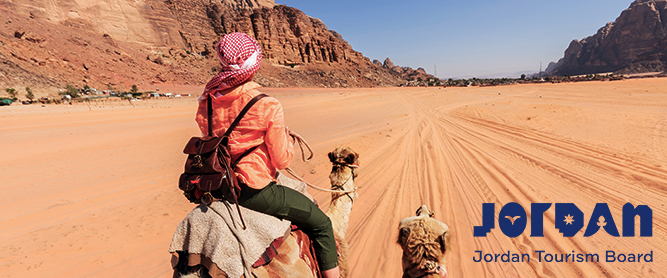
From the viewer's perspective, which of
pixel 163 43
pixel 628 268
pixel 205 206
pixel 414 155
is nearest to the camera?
pixel 205 206

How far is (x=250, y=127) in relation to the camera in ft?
6.11

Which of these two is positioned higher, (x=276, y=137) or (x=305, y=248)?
(x=276, y=137)

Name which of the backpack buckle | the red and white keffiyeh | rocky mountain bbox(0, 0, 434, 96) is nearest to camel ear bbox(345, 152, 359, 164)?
the red and white keffiyeh

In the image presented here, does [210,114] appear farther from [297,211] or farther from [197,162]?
[297,211]

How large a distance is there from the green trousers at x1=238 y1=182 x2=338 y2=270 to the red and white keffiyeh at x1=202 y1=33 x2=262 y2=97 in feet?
2.41

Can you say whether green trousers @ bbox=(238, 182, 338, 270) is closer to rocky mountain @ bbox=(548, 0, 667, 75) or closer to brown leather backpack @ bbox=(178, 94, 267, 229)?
brown leather backpack @ bbox=(178, 94, 267, 229)

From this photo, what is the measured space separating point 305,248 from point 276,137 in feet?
3.79

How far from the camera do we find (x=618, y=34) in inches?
4358

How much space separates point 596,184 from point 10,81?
156 ft

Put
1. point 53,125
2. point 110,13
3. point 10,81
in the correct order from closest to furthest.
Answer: point 53,125, point 10,81, point 110,13

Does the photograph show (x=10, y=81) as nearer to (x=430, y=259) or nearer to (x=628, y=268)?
(x=430, y=259)

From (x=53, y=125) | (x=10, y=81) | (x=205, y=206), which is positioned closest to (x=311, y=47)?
(x=10, y=81)

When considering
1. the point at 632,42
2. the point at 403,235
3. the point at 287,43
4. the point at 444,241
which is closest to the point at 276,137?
the point at 403,235

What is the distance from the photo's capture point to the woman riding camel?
186 centimetres
